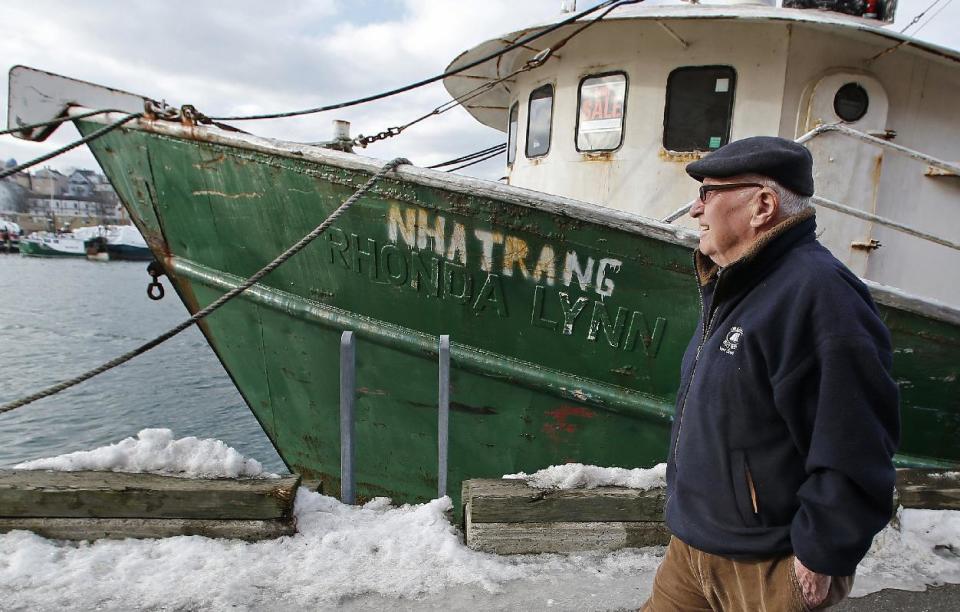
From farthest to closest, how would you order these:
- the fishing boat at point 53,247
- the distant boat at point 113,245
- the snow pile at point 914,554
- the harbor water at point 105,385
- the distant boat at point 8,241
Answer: the distant boat at point 8,241
the fishing boat at point 53,247
the distant boat at point 113,245
the harbor water at point 105,385
the snow pile at point 914,554

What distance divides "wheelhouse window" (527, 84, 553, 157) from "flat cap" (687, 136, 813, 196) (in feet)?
12.3

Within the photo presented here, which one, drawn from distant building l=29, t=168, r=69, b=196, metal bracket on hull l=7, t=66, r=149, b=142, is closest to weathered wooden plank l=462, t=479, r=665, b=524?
metal bracket on hull l=7, t=66, r=149, b=142

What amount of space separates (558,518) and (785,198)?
1648 millimetres

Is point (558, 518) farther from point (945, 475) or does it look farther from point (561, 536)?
point (945, 475)

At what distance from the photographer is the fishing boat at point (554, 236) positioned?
319cm

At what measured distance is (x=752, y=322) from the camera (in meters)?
1.26

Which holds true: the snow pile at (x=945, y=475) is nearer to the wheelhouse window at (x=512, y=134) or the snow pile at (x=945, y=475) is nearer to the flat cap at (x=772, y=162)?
the flat cap at (x=772, y=162)

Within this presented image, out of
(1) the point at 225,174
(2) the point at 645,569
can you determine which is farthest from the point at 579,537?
(1) the point at 225,174

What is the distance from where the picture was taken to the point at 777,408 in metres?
1.21

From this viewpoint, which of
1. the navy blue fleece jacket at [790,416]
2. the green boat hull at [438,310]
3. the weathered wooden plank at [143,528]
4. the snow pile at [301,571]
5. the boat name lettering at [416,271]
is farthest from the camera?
the boat name lettering at [416,271]

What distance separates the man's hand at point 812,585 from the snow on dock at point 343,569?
3.37 ft

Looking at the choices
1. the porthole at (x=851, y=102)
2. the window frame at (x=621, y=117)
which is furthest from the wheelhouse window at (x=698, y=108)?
the porthole at (x=851, y=102)

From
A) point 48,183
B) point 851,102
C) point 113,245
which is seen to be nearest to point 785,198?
point 851,102

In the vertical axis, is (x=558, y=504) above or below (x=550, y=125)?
below
